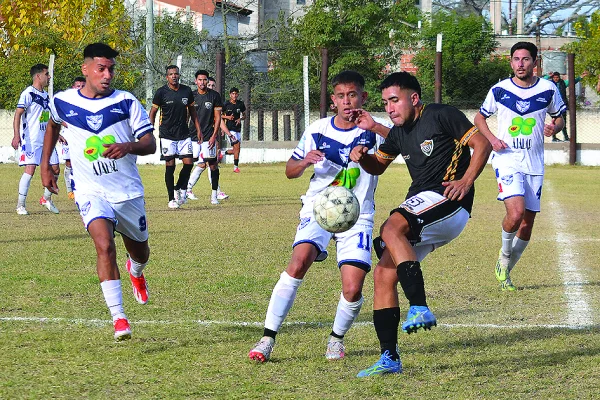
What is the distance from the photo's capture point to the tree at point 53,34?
3244 cm

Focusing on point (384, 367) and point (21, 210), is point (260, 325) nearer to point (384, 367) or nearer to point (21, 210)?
point (384, 367)

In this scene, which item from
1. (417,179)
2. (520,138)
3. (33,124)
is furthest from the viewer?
(33,124)

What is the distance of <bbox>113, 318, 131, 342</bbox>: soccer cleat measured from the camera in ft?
19.1

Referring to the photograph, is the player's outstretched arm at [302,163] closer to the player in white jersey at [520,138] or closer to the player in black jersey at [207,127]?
the player in white jersey at [520,138]

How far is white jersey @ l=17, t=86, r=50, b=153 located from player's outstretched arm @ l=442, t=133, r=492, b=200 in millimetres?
10754

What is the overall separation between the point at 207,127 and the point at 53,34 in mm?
18573

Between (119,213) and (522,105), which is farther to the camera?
(522,105)

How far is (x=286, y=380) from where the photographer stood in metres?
5.13

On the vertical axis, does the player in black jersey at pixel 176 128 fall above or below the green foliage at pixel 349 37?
below

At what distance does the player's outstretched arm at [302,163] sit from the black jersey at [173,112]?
10043 mm

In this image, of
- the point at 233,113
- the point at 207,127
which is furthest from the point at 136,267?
the point at 233,113

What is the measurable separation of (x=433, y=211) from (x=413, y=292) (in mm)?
623

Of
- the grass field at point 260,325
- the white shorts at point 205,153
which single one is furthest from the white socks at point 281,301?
the white shorts at point 205,153

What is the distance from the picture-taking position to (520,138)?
358 inches
